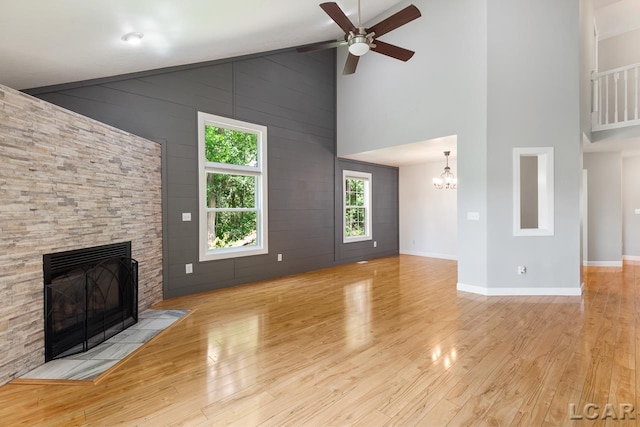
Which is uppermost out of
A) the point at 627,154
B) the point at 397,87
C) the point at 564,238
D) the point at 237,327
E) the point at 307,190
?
the point at 397,87

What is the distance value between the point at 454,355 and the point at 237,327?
84.5 inches

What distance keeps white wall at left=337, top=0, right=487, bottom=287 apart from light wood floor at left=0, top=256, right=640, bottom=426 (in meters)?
1.32

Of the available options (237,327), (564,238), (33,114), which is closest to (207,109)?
(33,114)

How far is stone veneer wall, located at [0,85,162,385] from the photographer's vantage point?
2.24 metres

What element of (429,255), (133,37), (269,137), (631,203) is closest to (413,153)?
(429,255)

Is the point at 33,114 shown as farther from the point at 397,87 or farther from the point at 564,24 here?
the point at 564,24

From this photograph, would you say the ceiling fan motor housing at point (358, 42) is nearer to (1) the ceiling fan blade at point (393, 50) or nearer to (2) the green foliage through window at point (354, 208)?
(1) the ceiling fan blade at point (393, 50)

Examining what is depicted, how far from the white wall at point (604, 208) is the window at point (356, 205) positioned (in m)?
4.65

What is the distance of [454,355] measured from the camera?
2658 millimetres

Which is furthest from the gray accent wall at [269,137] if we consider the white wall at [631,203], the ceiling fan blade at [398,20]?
the white wall at [631,203]

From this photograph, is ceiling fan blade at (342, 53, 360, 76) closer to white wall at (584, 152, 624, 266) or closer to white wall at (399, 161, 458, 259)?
white wall at (399, 161, 458, 259)

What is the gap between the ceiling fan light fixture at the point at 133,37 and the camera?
3.15 m

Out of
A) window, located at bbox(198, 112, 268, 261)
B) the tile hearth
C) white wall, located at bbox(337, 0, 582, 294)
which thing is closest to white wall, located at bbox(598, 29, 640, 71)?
white wall, located at bbox(337, 0, 582, 294)

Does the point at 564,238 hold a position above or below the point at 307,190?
below
